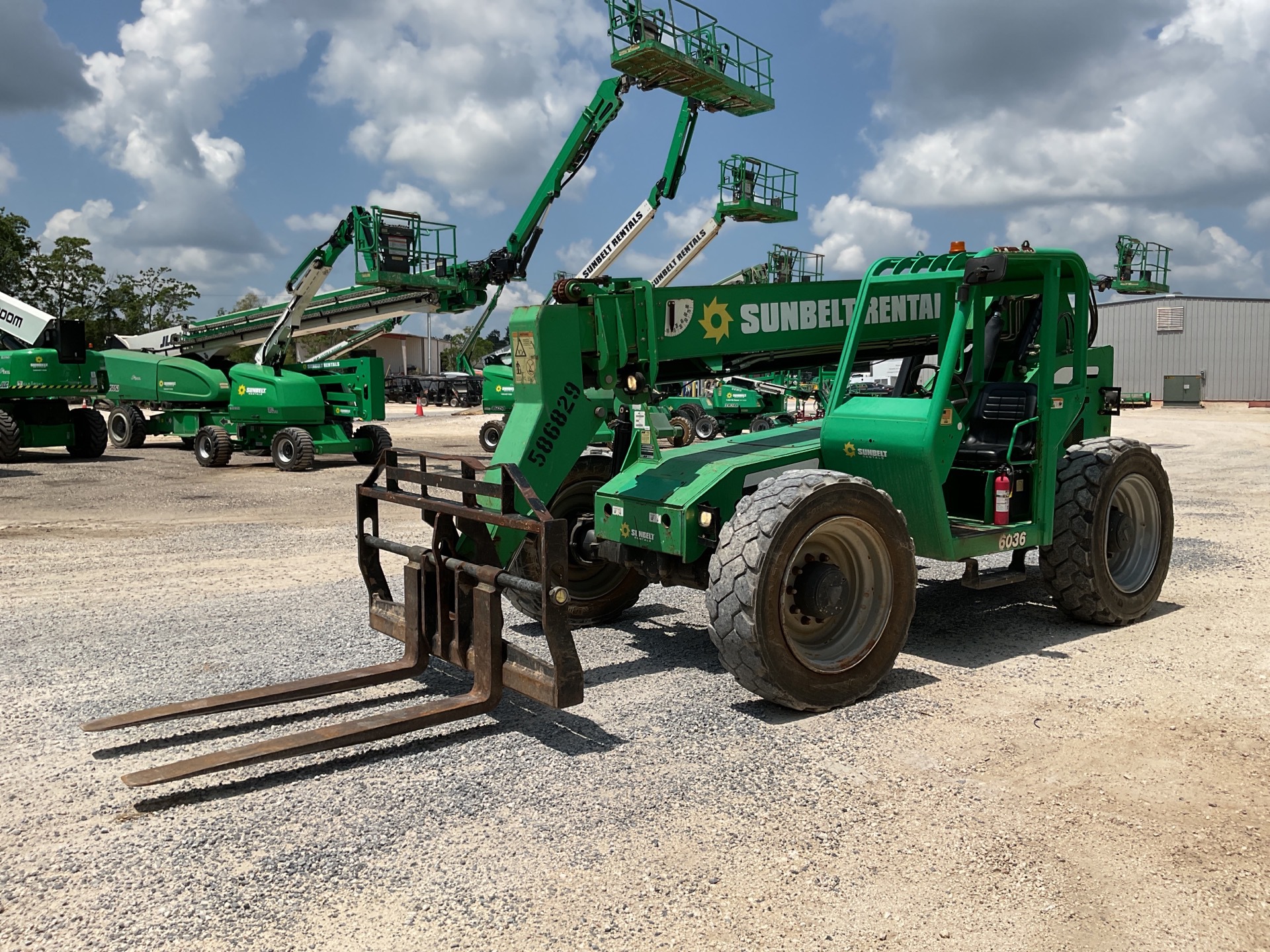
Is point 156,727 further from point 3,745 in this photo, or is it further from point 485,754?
point 485,754

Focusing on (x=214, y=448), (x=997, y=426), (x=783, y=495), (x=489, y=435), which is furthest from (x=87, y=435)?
(x=783, y=495)

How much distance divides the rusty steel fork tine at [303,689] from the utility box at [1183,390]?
51876 mm

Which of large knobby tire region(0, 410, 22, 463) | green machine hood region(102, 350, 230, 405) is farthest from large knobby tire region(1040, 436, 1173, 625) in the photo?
green machine hood region(102, 350, 230, 405)

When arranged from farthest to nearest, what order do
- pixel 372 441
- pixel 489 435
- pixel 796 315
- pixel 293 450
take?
pixel 489 435
pixel 372 441
pixel 293 450
pixel 796 315

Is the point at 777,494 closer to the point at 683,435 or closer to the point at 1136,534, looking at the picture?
the point at 1136,534

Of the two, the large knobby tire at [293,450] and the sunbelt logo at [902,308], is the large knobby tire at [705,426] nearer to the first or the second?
the large knobby tire at [293,450]

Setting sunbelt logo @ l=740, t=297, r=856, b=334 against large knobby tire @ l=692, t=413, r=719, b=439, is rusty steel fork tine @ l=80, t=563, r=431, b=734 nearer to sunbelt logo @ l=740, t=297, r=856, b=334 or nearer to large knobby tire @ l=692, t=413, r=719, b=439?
sunbelt logo @ l=740, t=297, r=856, b=334

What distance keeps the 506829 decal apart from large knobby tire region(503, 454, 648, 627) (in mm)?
1042

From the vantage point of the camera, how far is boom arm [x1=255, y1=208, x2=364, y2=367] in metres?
20.6

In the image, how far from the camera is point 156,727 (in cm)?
511

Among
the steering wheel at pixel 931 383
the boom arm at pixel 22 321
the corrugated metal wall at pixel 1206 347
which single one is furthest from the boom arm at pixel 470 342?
the corrugated metal wall at pixel 1206 347

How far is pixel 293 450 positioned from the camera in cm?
1975

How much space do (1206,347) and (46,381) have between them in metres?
52.3

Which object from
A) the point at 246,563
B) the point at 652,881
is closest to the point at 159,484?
the point at 246,563
